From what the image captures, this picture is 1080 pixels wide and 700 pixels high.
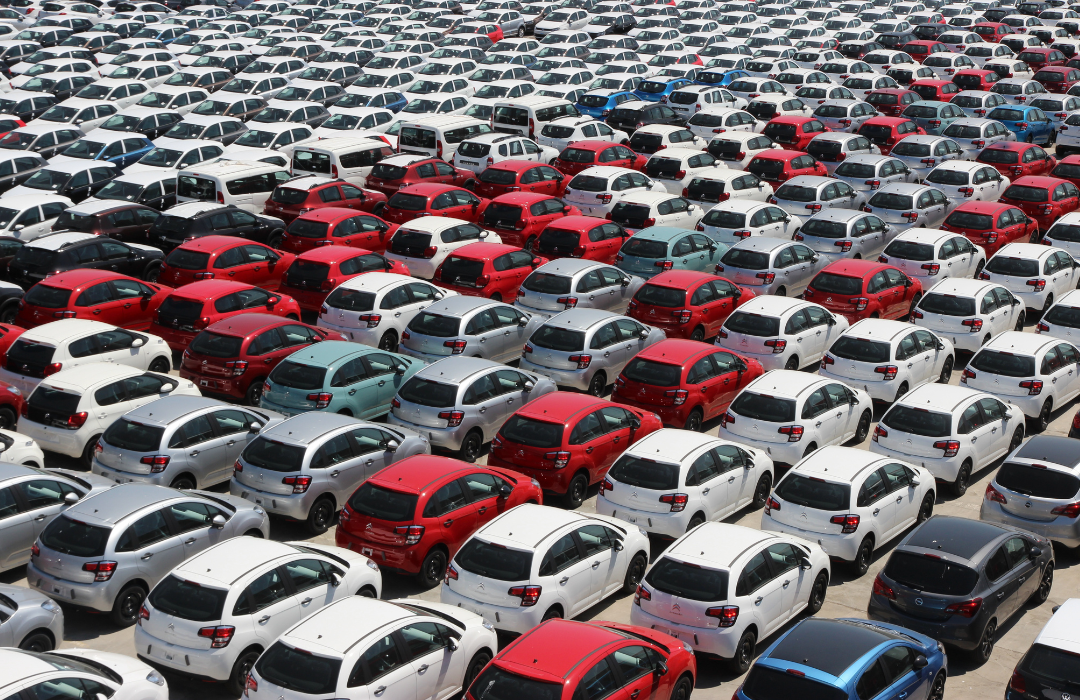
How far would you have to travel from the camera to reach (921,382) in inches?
844

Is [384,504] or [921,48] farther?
[921,48]

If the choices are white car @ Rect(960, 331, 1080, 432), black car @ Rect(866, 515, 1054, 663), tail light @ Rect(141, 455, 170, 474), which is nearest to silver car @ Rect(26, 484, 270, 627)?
tail light @ Rect(141, 455, 170, 474)

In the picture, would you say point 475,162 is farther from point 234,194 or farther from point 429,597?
point 429,597

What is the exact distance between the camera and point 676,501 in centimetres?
1639

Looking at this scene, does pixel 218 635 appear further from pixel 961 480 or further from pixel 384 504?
pixel 961 480

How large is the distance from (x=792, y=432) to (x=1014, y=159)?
19.1 metres

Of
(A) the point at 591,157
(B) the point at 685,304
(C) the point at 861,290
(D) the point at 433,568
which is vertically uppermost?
(A) the point at 591,157

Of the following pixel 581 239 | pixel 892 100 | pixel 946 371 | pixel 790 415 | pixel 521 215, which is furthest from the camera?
pixel 892 100

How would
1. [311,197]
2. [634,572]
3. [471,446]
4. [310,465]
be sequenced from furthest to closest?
[311,197] → [471,446] → [310,465] → [634,572]

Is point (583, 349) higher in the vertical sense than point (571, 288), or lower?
lower

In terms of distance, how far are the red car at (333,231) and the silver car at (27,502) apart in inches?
433

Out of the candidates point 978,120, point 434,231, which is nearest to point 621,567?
point 434,231

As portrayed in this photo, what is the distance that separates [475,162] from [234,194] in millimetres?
6915

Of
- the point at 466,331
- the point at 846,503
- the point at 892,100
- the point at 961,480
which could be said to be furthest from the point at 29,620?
the point at 892,100
